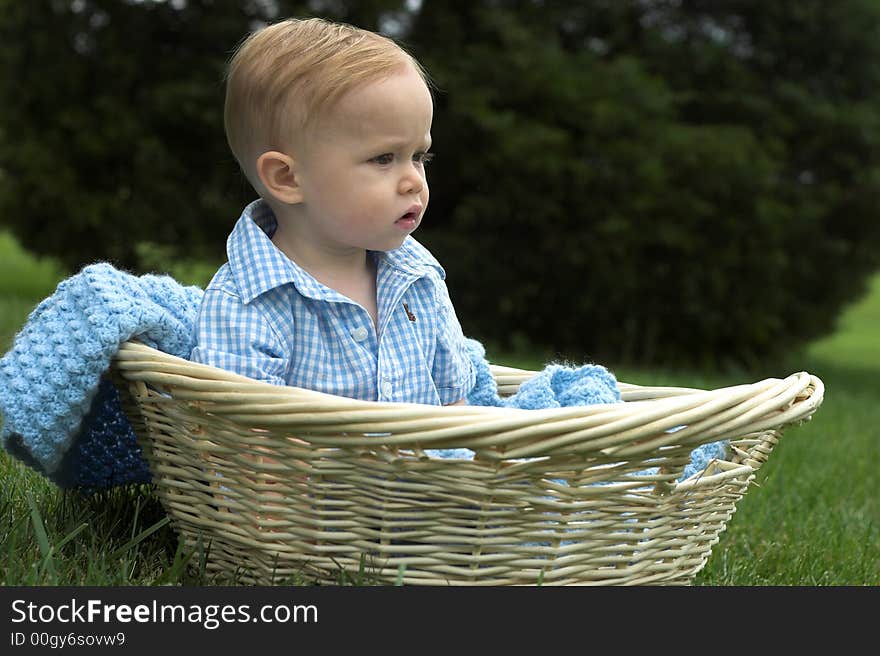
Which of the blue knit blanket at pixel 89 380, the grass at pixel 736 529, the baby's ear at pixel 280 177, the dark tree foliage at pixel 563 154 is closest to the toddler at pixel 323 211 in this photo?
the baby's ear at pixel 280 177

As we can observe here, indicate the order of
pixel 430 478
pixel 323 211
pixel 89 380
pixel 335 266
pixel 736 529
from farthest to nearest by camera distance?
pixel 736 529
pixel 335 266
pixel 323 211
pixel 89 380
pixel 430 478

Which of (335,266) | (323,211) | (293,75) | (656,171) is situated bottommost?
(656,171)

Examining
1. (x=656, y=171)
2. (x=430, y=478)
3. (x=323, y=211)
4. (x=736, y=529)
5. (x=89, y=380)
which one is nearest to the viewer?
(x=430, y=478)

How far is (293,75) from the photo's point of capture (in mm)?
1696

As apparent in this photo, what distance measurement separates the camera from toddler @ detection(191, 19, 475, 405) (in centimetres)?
168

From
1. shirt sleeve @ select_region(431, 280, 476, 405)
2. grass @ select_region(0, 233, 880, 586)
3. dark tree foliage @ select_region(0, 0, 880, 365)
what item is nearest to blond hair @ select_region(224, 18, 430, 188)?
shirt sleeve @ select_region(431, 280, 476, 405)

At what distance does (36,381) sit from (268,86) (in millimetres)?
Result: 592

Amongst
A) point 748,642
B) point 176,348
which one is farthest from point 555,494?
point 176,348

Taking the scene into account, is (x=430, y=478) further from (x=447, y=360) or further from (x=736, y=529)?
(x=736, y=529)

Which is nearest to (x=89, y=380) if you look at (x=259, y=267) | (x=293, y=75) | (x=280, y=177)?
(x=259, y=267)

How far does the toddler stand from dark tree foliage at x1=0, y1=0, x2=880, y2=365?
377 centimetres

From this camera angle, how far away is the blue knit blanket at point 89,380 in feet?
5.06

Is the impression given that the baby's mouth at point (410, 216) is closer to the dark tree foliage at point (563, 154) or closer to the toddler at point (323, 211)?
the toddler at point (323, 211)

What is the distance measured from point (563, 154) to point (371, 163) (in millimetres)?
4046
